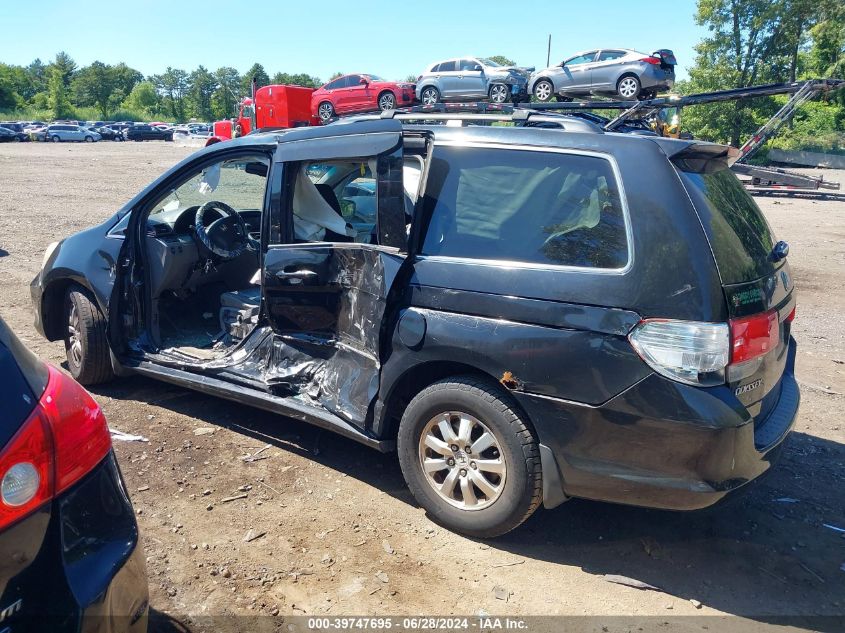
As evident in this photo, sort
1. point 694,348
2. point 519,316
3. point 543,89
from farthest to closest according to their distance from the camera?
point 543,89 → point 519,316 → point 694,348

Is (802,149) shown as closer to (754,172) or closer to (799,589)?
(754,172)

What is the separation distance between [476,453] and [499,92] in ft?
50.1

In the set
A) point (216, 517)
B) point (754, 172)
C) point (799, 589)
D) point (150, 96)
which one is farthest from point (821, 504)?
point (150, 96)

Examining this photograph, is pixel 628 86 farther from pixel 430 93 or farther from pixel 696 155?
pixel 696 155

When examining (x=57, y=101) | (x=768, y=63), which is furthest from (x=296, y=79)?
(x=768, y=63)

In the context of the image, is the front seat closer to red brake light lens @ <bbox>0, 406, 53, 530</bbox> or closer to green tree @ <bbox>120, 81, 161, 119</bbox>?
red brake light lens @ <bbox>0, 406, 53, 530</bbox>

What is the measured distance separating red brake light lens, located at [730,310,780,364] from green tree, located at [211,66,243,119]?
11553 centimetres

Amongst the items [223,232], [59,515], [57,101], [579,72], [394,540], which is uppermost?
[57,101]

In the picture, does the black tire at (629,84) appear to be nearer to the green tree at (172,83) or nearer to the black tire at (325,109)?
the black tire at (325,109)

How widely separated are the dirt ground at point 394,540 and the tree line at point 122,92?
103210 mm

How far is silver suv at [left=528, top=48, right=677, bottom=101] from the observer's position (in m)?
16.0

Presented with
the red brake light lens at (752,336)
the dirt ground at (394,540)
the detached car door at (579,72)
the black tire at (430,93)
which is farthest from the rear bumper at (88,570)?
the black tire at (430,93)

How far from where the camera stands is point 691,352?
2.79m

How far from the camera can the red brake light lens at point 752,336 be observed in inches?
111
